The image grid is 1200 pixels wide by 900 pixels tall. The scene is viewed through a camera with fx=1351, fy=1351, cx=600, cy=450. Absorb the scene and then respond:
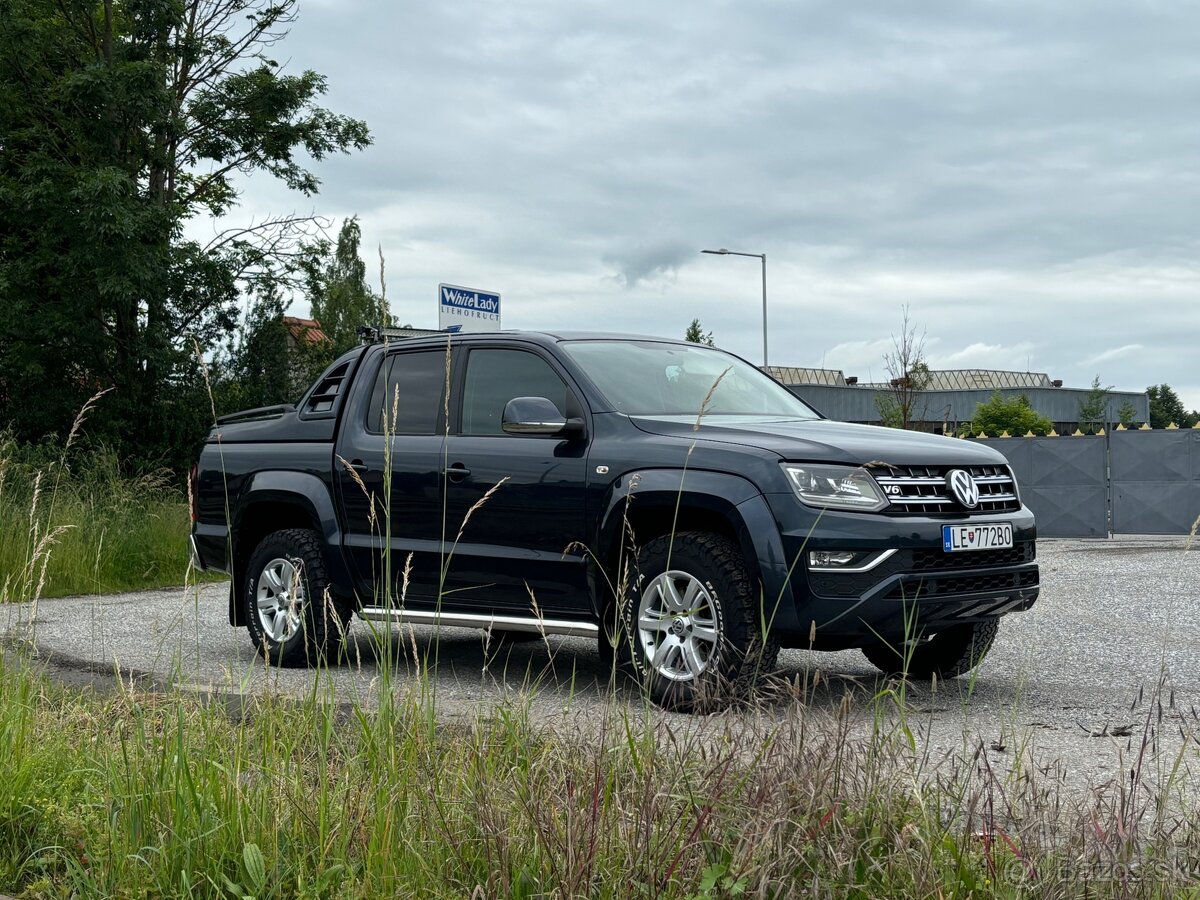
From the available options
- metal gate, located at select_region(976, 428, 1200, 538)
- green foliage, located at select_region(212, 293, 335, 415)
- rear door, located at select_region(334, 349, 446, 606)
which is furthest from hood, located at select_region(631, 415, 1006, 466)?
green foliage, located at select_region(212, 293, 335, 415)

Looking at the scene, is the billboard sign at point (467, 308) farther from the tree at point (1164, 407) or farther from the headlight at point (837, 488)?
the tree at point (1164, 407)

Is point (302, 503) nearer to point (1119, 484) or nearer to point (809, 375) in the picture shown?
point (1119, 484)

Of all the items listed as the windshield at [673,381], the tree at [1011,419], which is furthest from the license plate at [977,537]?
the tree at [1011,419]

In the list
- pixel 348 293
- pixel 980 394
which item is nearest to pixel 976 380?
pixel 980 394

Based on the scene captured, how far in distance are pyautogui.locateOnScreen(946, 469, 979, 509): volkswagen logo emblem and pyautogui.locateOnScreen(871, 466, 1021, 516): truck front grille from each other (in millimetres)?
20

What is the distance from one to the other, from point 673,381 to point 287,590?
2.73 meters

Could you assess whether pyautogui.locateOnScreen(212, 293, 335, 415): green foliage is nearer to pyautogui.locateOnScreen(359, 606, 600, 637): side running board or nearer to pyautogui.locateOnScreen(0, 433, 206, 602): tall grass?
pyautogui.locateOnScreen(0, 433, 206, 602): tall grass

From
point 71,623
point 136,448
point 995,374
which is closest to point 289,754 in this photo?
point 71,623

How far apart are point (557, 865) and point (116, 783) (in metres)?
1.46

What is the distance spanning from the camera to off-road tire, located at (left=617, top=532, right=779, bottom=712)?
5996 millimetres

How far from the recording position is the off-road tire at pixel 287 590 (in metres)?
8.00

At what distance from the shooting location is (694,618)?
623 centimetres

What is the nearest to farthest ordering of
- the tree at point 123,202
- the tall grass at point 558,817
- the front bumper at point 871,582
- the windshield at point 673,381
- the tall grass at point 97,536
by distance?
the tall grass at point 558,817
the front bumper at point 871,582
the windshield at point 673,381
the tall grass at point 97,536
the tree at point 123,202

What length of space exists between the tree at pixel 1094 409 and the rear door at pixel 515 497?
213 ft
